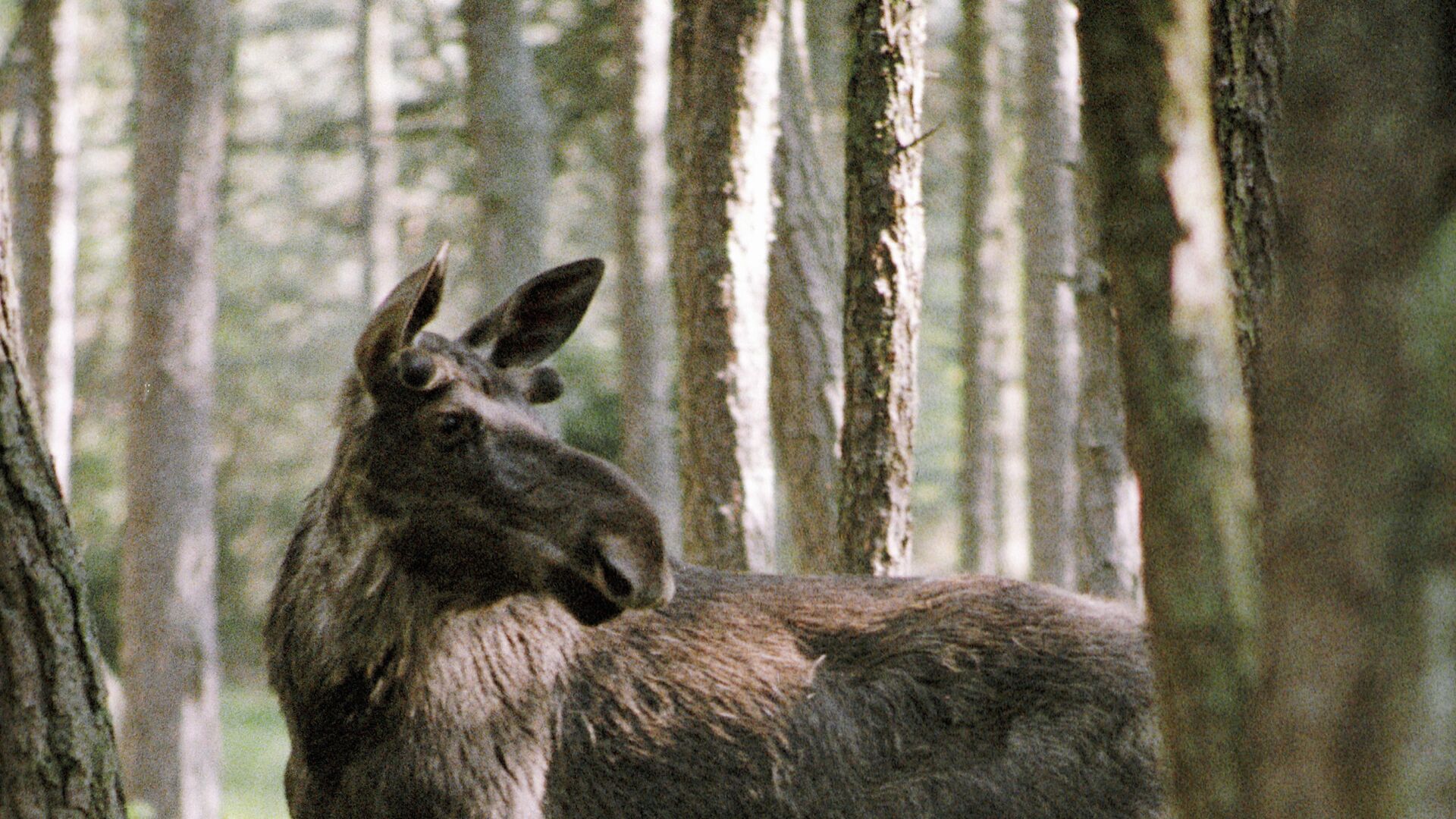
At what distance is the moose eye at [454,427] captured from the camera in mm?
Answer: 5047

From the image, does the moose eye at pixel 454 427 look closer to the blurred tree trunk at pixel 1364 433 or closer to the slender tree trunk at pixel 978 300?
the blurred tree trunk at pixel 1364 433

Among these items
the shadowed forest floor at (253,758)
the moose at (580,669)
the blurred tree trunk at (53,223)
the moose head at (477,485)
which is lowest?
the shadowed forest floor at (253,758)

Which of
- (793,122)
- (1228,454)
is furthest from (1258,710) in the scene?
(793,122)

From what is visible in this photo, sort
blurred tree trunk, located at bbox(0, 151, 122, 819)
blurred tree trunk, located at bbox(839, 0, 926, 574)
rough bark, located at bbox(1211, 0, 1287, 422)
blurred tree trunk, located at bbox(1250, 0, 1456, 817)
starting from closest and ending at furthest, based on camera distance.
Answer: blurred tree trunk, located at bbox(1250, 0, 1456, 817) < blurred tree trunk, located at bbox(0, 151, 122, 819) < rough bark, located at bbox(1211, 0, 1287, 422) < blurred tree trunk, located at bbox(839, 0, 926, 574)

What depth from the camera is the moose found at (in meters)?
5.00

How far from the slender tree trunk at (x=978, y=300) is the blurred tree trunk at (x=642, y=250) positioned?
4.51 meters

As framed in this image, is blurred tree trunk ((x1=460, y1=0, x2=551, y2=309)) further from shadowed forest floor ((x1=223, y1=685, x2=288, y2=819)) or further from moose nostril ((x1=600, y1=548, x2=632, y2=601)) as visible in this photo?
moose nostril ((x1=600, y1=548, x2=632, y2=601))

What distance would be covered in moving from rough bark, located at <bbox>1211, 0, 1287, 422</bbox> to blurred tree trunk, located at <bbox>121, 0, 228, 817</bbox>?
347 inches

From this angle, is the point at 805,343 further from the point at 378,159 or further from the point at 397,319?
the point at 378,159

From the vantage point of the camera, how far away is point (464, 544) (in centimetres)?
500

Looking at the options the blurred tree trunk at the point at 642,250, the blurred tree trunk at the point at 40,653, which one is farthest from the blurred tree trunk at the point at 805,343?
the blurred tree trunk at the point at 40,653

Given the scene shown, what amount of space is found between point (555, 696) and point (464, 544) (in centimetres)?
74

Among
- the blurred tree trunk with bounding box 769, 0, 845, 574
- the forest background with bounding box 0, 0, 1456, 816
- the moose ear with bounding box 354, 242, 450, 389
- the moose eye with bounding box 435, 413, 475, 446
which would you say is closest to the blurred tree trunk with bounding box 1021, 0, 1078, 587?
the forest background with bounding box 0, 0, 1456, 816

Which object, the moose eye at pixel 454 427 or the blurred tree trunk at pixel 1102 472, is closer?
the moose eye at pixel 454 427
